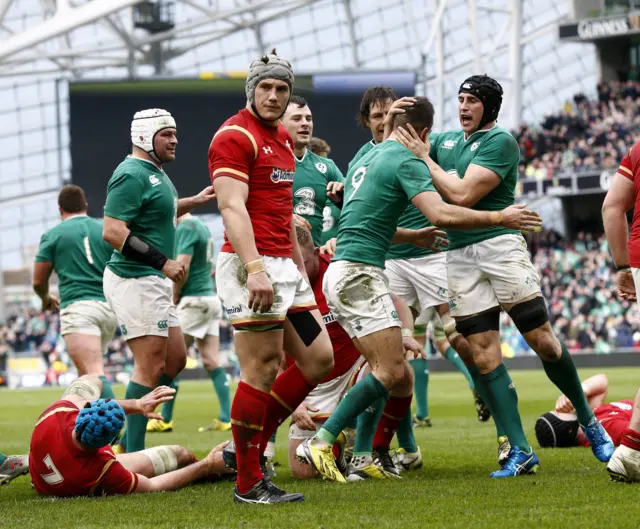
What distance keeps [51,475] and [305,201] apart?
2.89 meters

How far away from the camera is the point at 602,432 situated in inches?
284

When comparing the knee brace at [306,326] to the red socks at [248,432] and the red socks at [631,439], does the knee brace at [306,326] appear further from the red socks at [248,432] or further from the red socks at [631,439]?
the red socks at [631,439]

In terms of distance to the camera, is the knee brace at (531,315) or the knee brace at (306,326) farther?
the knee brace at (531,315)

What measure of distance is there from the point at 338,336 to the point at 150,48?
42151mm

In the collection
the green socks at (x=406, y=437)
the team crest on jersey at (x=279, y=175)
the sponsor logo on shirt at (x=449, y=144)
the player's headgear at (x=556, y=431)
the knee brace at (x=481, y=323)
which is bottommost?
the player's headgear at (x=556, y=431)

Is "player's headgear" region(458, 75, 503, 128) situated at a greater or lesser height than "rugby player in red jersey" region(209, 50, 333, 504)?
greater

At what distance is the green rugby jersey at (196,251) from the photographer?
1184 centimetres

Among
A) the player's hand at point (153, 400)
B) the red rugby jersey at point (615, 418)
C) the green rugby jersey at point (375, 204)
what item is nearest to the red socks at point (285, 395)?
the player's hand at point (153, 400)

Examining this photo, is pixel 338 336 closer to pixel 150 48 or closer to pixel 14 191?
pixel 150 48

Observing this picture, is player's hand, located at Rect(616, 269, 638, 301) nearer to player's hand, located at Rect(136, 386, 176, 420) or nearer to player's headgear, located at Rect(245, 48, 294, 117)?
player's headgear, located at Rect(245, 48, 294, 117)

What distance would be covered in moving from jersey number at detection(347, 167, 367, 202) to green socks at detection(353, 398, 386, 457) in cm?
129

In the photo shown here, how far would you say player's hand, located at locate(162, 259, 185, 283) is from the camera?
23.4 feet

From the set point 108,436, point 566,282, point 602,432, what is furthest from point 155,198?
point 566,282

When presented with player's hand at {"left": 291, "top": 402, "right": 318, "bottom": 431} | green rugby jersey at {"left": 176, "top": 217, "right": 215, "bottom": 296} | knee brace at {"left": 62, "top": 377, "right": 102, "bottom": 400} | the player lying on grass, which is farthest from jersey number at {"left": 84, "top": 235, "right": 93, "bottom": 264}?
player's hand at {"left": 291, "top": 402, "right": 318, "bottom": 431}
